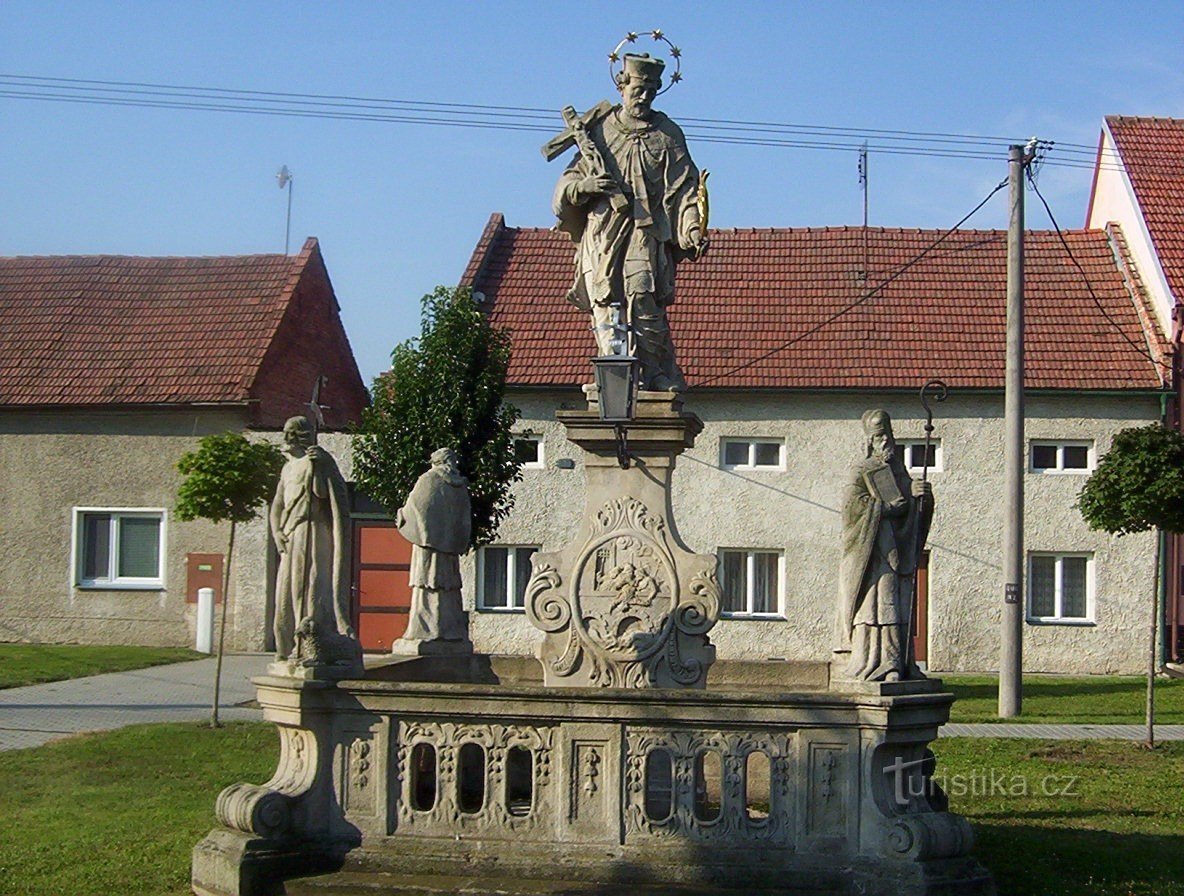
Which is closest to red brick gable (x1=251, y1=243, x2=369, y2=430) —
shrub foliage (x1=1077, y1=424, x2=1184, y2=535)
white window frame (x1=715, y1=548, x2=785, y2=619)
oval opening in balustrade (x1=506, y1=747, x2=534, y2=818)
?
white window frame (x1=715, y1=548, x2=785, y2=619)

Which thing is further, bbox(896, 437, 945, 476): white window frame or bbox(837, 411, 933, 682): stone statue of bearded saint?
bbox(896, 437, 945, 476): white window frame

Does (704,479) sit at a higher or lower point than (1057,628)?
higher

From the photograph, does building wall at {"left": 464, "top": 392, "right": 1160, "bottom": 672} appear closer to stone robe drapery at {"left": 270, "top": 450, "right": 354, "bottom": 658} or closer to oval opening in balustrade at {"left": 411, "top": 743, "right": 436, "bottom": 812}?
oval opening in balustrade at {"left": 411, "top": 743, "right": 436, "bottom": 812}

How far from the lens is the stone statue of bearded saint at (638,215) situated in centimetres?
898

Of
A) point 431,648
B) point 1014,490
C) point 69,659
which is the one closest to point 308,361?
point 69,659

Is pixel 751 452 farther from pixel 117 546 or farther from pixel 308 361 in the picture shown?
pixel 117 546

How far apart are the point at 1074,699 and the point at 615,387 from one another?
1272cm

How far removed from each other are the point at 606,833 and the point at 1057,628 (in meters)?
17.9

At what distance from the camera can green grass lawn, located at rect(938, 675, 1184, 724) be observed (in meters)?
16.9

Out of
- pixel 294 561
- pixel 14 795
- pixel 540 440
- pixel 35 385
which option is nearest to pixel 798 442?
pixel 540 440

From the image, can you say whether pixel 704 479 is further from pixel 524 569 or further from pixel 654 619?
pixel 654 619

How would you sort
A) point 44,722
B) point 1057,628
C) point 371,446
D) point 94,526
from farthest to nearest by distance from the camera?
point 94,526
point 1057,628
point 371,446
point 44,722

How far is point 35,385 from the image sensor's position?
25672 mm

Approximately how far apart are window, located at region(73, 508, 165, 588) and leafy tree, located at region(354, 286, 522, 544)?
20.3 ft
